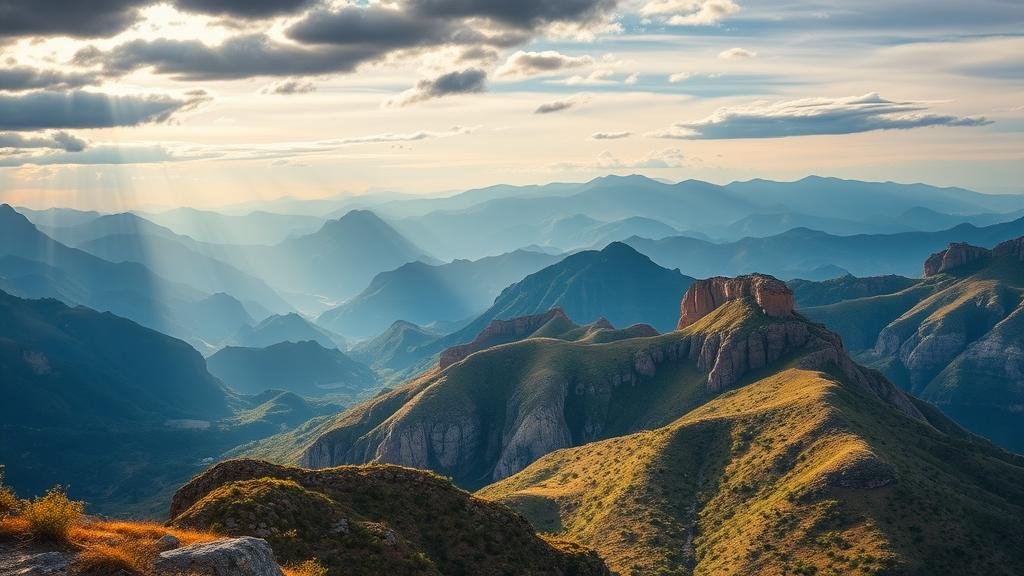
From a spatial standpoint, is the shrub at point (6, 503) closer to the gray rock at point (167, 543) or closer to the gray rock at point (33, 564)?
the gray rock at point (33, 564)

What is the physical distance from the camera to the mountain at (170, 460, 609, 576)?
5081cm

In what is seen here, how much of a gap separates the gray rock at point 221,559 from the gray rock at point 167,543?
3.30 ft

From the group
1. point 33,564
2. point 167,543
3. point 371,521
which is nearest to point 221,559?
point 167,543

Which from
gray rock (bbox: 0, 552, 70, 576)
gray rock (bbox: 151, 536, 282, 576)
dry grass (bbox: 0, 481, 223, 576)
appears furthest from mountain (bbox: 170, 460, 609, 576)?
gray rock (bbox: 0, 552, 70, 576)

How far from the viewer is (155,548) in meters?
34.3

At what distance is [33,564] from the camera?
30672 millimetres

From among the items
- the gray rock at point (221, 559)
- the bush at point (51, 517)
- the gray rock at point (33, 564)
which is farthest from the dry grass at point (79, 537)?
the gray rock at point (221, 559)

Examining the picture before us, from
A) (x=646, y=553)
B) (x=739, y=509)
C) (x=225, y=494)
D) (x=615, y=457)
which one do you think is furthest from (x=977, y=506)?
(x=225, y=494)

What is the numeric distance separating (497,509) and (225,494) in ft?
84.8

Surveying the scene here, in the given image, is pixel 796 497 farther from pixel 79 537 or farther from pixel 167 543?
pixel 79 537

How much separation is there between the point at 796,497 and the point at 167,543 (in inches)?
4372

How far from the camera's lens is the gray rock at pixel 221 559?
32469 mm

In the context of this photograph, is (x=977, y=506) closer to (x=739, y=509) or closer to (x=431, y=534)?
(x=739, y=509)

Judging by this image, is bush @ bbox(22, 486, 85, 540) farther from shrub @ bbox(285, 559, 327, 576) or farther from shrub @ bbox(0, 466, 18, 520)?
shrub @ bbox(285, 559, 327, 576)
